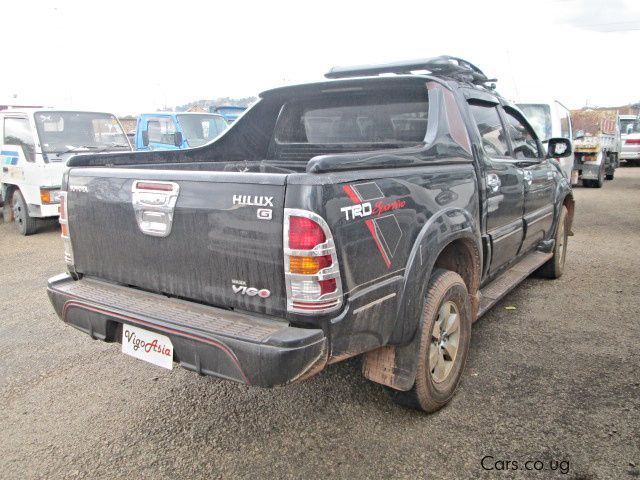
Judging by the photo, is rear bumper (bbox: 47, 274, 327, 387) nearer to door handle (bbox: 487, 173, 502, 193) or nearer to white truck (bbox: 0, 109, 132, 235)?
door handle (bbox: 487, 173, 502, 193)

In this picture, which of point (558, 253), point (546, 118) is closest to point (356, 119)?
point (558, 253)

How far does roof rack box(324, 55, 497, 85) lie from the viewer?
11.8 ft

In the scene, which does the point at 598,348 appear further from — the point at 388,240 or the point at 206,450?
the point at 206,450

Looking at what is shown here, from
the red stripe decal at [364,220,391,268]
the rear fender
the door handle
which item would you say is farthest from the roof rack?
the red stripe decal at [364,220,391,268]

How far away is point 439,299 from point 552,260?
10.1 ft

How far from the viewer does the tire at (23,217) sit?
8.51 metres

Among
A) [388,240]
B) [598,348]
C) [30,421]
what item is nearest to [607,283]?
[598,348]

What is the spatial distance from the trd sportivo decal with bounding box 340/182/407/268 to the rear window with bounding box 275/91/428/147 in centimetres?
108

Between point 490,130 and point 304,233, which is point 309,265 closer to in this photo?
point 304,233

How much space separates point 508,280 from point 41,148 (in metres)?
7.35

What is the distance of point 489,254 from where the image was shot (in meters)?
3.53

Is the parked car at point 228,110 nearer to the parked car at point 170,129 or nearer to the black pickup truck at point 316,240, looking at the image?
the parked car at point 170,129

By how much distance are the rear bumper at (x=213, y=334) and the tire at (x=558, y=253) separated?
153 inches

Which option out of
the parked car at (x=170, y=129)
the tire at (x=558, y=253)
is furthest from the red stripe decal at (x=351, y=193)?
the parked car at (x=170, y=129)
